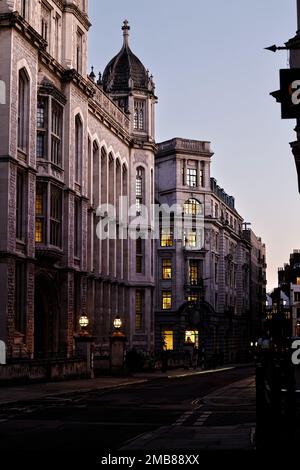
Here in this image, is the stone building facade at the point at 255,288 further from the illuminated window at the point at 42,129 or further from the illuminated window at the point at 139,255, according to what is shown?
the illuminated window at the point at 42,129

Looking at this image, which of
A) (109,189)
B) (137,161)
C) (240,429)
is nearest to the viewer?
(240,429)

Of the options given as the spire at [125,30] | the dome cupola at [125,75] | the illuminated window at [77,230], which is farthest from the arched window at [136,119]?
the illuminated window at [77,230]

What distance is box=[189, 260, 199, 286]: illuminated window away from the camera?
3840 inches

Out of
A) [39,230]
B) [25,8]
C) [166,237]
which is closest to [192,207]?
[166,237]

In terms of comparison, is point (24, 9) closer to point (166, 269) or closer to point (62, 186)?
point (62, 186)

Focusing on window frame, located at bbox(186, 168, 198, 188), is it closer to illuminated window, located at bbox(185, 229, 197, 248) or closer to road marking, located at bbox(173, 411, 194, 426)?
illuminated window, located at bbox(185, 229, 197, 248)

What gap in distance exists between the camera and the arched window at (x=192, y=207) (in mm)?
98938

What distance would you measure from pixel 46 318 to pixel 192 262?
4872 cm

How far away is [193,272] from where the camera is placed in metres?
98.1

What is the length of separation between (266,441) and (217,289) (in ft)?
307

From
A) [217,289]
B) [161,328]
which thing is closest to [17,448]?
[161,328]

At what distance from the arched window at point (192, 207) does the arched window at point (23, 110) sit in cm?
5465

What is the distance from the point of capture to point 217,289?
347 ft

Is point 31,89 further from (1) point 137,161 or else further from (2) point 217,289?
(2) point 217,289
